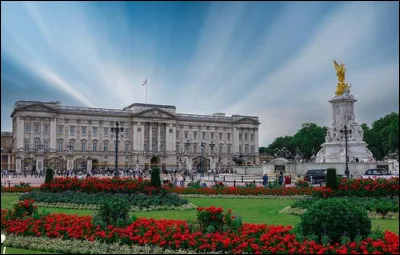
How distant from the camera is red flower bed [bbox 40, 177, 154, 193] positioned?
63.6ft

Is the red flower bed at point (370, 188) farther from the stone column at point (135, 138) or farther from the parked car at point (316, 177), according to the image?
the stone column at point (135, 138)

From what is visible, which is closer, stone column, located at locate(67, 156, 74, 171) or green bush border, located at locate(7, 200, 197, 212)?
green bush border, located at locate(7, 200, 197, 212)

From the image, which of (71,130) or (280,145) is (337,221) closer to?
(71,130)

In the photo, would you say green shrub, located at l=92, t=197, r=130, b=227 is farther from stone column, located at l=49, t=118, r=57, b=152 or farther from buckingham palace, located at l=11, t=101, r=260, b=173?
stone column, located at l=49, t=118, r=57, b=152

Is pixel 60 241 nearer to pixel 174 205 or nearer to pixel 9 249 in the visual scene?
pixel 9 249

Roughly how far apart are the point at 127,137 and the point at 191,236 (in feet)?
275

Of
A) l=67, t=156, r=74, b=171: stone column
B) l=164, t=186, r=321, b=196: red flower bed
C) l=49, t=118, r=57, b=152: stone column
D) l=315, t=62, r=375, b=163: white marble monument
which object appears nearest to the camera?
l=164, t=186, r=321, b=196: red flower bed

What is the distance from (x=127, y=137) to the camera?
92.2 m

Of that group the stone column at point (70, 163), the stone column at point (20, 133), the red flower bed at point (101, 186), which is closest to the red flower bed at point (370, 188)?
the red flower bed at point (101, 186)

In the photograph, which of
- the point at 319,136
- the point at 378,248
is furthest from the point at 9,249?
the point at 319,136

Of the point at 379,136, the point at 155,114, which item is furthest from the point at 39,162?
the point at 379,136

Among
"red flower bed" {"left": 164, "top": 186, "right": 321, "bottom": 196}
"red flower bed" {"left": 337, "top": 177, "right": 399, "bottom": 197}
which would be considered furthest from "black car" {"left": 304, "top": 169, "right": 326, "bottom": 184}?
"red flower bed" {"left": 337, "top": 177, "right": 399, "bottom": 197}

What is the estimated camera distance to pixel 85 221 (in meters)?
11.1

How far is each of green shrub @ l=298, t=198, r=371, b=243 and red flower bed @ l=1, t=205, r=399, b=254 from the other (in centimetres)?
34
